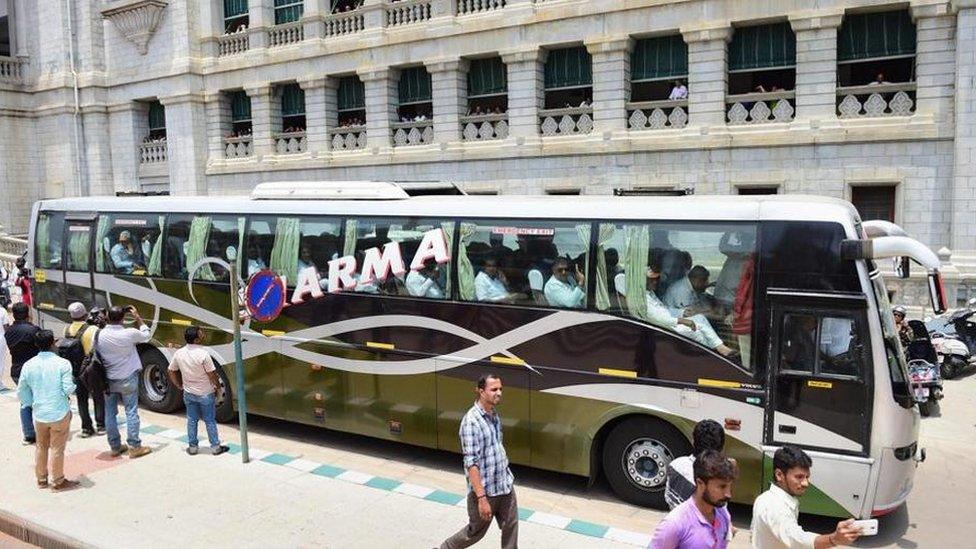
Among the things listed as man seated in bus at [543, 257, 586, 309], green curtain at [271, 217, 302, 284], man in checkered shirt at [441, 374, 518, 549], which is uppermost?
green curtain at [271, 217, 302, 284]

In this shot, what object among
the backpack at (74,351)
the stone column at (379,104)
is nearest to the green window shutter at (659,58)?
the stone column at (379,104)

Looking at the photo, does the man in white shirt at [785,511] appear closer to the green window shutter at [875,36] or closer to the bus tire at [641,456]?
the bus tire at [641,456]

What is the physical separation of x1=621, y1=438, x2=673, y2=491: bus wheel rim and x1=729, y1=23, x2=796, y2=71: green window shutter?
13.7 metres

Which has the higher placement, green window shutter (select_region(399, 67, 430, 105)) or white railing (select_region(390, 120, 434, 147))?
green window shutter (select_region(399, 67, 430, 105))

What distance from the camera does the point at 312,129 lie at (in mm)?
25891

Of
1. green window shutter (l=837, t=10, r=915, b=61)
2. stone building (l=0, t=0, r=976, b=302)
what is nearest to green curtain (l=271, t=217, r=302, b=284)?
stone building (l=0, t=0, r=976, b=302)

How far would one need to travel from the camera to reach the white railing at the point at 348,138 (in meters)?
25.0

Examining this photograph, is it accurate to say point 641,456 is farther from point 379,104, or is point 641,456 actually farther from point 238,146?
point 238,146

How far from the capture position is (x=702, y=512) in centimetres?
437

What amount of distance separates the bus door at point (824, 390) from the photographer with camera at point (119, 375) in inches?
290

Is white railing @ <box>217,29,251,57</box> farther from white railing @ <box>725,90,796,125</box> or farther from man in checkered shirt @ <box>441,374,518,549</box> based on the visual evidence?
man in checkered shirt @ <box>441,374,518,549</box>

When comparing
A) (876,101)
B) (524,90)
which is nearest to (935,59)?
(876,101)

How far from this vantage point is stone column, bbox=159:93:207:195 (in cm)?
2816

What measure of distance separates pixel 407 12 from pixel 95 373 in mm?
17079
